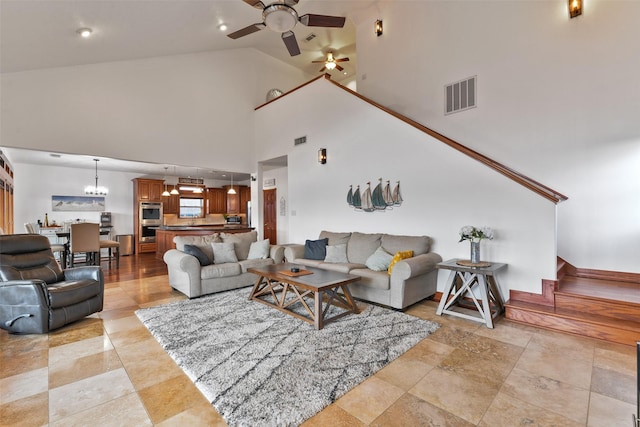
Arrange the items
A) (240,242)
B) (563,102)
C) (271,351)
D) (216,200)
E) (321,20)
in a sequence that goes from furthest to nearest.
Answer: (216,200), (240,242), (563,102), (321,20), (271,351)

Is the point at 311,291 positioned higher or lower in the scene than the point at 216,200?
lower

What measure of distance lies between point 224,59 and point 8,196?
235 inches

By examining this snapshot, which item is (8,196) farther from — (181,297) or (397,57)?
(397,57)

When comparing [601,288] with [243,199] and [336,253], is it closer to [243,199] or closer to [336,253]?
[336,253]

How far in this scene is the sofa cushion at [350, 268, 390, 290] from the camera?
373 centimetres

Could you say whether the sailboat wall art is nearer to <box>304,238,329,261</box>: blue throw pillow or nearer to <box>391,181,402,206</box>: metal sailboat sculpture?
<box>391,181,402,206</box>: metal sailboat sculpture

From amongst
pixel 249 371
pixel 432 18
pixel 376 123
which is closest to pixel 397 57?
pixel 432 18

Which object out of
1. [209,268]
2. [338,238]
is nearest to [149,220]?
[209,268]

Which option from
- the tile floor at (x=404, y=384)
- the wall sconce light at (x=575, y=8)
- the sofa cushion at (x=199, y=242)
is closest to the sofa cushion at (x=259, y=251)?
the sofa cushion at (x=199, y=242)

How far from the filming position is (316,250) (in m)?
5.06

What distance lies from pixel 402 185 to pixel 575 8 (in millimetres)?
3185

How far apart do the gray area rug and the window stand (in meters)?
6.86

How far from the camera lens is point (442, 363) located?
247 cm

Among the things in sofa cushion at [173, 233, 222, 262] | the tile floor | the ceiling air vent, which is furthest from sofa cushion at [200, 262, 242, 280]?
the ceiling air vent
